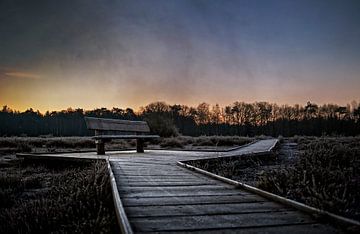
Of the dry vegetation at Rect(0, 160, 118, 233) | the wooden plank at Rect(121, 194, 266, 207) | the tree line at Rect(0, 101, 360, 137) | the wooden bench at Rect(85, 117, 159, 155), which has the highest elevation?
the tree line at Rect(0, 101, 360, 137)

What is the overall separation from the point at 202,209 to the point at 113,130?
9.24m

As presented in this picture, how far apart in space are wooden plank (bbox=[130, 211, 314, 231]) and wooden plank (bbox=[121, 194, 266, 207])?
1.83 feet

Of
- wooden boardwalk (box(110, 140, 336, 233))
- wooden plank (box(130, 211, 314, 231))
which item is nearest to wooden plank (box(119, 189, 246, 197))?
wooden boardwalk (box(110, 140, 336, 233))

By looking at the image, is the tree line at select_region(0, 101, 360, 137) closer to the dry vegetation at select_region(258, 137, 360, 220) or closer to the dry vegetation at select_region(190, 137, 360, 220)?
the dry vegetation at select_region(190, 137, 360, 220)

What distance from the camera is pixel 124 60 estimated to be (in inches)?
668

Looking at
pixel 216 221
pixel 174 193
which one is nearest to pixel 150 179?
pixel 174 193

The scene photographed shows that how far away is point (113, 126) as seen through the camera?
11.9 meters

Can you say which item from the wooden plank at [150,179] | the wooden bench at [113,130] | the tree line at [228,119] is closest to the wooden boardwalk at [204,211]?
the wooden plank at [150,179]

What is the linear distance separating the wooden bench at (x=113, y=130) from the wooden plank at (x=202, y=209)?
731 cm

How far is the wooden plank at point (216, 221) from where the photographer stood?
8.09 ft

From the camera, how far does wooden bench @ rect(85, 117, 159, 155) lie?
34.7 ft

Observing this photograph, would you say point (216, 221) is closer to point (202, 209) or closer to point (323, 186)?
point (202, 209)

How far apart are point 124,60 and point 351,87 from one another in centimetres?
1375

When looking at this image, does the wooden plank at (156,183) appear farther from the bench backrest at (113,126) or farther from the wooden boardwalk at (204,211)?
the bench backrest at (113,126)
